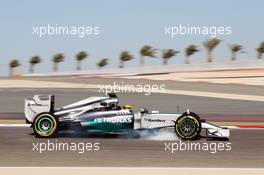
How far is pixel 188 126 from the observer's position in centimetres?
1203

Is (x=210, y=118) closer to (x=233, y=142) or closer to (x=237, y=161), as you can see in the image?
(x=233, y=142)

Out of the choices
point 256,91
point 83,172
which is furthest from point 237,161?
point 256,91

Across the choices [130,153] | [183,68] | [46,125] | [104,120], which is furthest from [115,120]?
[183,68]

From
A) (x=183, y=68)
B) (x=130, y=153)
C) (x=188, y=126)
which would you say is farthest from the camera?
(x=183, y=68)

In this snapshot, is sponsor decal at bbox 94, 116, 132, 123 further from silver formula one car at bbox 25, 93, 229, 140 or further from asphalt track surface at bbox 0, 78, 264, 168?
asphalt track surface at bbox 0, 78, 264, 168

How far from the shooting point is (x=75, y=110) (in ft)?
40.5

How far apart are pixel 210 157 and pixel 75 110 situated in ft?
11.6

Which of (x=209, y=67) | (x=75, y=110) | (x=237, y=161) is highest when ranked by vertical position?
(x=209, y=67)

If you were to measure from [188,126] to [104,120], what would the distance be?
6.24 feet

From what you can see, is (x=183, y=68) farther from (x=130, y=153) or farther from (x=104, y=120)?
(x=130, y=153)

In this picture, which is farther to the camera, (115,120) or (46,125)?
(46,125)

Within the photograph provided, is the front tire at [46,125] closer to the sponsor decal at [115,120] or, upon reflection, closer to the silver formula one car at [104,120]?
the silver formula one car at [104,120]

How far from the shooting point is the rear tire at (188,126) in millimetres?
11914

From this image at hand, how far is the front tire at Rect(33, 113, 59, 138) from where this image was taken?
1220 cm
